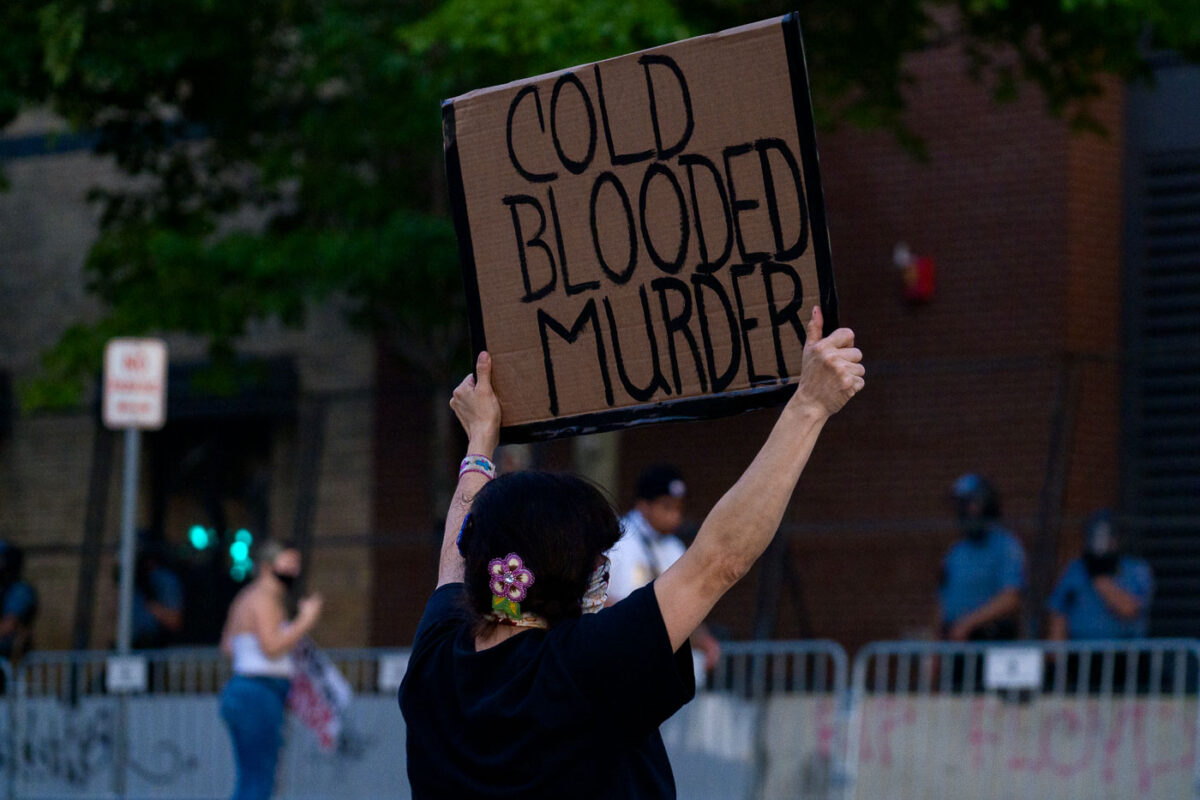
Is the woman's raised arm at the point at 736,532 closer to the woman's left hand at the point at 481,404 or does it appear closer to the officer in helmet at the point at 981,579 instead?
the woman's left hand at the point at 481,404

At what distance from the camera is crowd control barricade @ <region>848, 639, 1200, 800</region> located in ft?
30.2

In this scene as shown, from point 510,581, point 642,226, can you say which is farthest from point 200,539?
point 510,581

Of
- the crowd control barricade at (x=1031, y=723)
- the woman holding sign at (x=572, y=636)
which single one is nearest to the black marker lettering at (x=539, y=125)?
the woman holding sign at (x=572, y=636)

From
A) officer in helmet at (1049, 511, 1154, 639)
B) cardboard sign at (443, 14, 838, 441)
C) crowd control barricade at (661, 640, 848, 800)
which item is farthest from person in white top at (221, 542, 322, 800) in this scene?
cardboard sign at (443, 14, 838, 441)

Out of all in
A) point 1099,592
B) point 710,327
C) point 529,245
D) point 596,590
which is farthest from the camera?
point 1099,592

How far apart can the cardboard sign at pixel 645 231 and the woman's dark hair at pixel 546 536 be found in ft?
2.05

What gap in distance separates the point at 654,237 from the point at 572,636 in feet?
3.49

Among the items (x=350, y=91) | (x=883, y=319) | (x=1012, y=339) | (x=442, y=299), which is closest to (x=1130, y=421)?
(x=1012, y=339)

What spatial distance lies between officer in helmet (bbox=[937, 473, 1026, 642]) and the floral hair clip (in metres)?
8.03

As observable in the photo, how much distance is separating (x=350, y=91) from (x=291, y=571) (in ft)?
15.7

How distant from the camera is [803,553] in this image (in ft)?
45.5

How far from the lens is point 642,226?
12.8ft

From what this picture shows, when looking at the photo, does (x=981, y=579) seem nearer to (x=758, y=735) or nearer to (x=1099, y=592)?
(x=1099, y=592)

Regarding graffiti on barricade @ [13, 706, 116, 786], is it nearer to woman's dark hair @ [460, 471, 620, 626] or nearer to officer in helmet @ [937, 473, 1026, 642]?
officer in helmet @ [937, 473, 1026, 642]
